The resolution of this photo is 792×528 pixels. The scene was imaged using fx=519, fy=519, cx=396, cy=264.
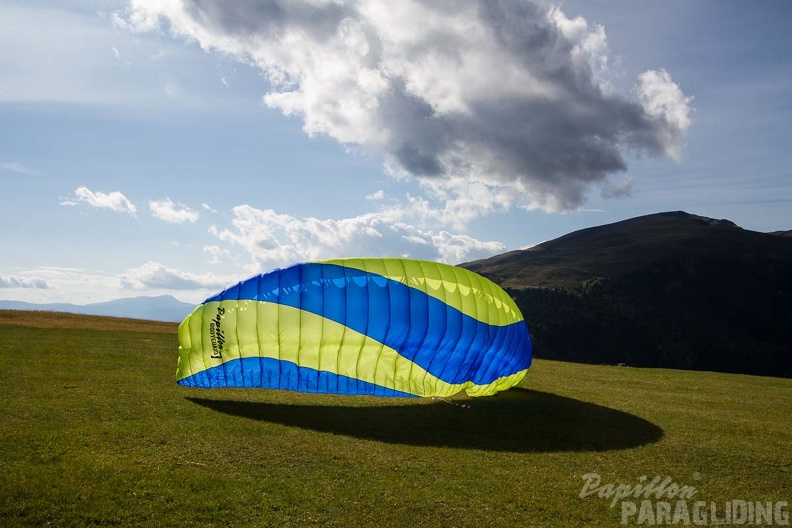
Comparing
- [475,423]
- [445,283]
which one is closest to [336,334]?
[445,283]

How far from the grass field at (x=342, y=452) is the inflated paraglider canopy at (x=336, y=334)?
0.75 m

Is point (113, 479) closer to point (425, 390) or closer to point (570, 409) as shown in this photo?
point (425, 390)

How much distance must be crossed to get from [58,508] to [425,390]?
10349 millimetres

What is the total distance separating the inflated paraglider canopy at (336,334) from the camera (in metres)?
15.5

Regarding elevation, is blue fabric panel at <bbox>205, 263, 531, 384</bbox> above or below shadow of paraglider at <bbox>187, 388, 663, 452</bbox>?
above

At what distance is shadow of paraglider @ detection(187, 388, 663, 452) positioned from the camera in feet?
41.4

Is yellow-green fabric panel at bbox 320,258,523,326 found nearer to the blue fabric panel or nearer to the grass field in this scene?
the blue fabric panel

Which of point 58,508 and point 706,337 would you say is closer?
point 58,508

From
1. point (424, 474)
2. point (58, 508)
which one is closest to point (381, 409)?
point (424, 474)

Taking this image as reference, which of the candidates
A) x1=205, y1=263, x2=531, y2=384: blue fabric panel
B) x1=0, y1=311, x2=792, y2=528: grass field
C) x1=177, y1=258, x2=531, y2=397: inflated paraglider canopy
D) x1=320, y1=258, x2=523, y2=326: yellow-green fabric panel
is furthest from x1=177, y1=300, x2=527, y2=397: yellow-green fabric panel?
x1=320, y1=258, x2=523, y2=326: yellow-green fabric panel

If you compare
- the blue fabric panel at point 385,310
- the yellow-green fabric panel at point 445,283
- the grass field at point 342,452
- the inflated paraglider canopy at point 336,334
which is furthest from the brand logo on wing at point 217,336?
the yellow-green fabric panel at point 445,283

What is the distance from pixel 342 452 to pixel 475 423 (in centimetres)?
469

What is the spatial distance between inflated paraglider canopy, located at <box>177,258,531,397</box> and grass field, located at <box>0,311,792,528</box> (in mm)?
746

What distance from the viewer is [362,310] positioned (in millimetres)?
15672
